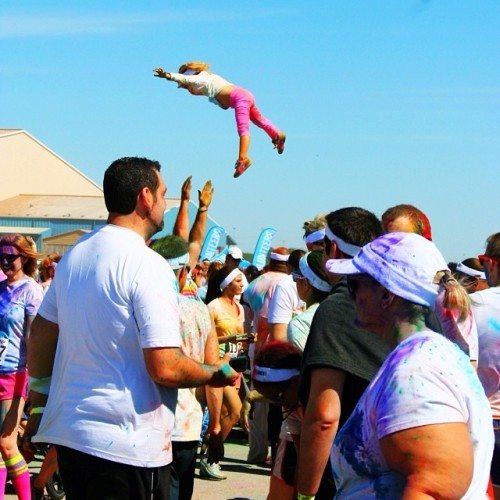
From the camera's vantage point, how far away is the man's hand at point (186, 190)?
6799 millimetres

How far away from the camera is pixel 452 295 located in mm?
3170

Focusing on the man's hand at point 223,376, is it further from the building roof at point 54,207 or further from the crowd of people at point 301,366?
the building roof at point 54,207

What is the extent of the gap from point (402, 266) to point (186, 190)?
4.41 metres

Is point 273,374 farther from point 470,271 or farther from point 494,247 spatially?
point 470,271

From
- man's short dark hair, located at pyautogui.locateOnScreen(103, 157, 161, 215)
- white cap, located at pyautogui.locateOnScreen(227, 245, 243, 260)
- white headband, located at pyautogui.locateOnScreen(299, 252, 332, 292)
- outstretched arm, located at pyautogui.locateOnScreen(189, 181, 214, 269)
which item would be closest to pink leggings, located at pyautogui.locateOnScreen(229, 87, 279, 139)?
outstretched arm, located at pyautogui.locateOnScreen(189, 181, 214, 269)

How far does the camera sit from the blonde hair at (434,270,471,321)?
2.93 meters

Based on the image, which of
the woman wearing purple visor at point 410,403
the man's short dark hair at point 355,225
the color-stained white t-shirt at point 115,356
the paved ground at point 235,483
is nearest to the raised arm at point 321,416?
→ the color-stained white t-shirt at point 115,356

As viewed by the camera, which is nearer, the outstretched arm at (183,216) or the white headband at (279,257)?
the outstretched arm at (183,216)

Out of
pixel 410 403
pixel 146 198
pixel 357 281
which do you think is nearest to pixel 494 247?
pixel 146 198

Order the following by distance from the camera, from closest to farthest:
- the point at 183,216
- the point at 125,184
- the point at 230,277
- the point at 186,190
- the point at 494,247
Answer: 1. the point at 125,184
2. the point at 494,247
3. the point at 183,216
4. the point at 186,190
5. the point at 230,277

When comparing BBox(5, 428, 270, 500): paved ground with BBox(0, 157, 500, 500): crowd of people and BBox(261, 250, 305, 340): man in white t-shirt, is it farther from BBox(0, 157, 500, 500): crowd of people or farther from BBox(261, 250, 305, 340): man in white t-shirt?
BBox(0, 157, 500, 500): crowd of people

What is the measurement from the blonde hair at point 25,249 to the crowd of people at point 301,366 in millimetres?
1630

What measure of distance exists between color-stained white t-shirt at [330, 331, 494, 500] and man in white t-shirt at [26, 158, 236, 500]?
1369 mm

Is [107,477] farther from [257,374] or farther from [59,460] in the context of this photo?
[257,374]
